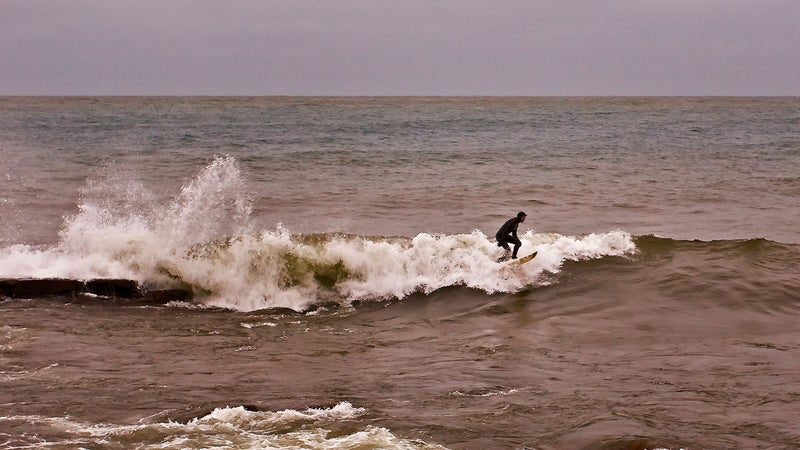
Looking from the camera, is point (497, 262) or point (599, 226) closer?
point (497, 262)

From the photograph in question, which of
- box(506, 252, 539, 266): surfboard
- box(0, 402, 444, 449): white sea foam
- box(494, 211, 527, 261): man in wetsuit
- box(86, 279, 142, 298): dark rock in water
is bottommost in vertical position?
box(0, 402, 444, 449): white sea foam

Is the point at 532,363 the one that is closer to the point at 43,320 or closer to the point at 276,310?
the point at 276,310

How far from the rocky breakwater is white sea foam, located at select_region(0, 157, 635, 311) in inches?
17.7

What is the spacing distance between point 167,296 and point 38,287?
7.58 feet

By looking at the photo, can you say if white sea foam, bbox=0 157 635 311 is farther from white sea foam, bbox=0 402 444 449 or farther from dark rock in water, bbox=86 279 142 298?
white sea foam, bbox=0 402 444 449

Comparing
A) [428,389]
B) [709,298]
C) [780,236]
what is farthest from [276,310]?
[780,236]

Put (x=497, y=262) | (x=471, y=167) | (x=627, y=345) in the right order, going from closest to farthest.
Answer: (x=627, y=345), (x=497, y=262), (x=471, y=167)

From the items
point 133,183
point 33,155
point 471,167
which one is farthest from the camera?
point 33,155

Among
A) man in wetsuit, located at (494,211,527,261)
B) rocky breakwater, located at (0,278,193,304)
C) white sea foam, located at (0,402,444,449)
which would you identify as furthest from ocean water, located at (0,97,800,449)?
man in wetsuit, located at (494,211,527,261)

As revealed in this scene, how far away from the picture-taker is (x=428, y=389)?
11.3m

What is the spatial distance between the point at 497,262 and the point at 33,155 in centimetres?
2907

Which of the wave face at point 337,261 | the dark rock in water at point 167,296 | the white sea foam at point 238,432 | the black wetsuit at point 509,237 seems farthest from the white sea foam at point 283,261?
the white sea foam at point 238,432

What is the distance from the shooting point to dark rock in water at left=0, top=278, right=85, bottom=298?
15812 mm

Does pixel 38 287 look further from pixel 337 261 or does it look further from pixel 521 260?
pixel 521 260
